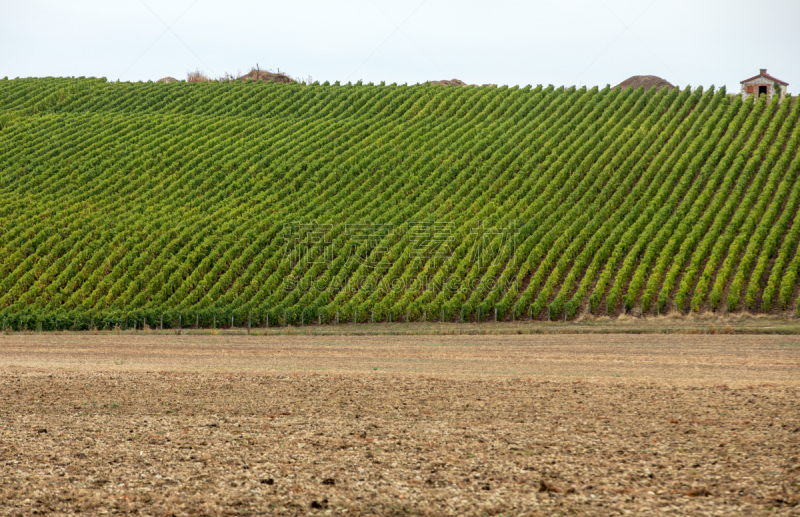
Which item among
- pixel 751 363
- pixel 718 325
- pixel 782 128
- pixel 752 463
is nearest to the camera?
pixel 752 463

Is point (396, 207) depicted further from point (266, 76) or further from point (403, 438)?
point (266, 76)

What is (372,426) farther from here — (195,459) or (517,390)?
(517,390)

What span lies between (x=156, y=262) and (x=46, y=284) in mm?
4719

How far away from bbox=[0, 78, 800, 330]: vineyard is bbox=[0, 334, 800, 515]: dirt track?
1353 centimetres

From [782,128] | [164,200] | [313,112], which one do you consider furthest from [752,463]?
[313,112]

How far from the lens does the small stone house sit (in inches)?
1978

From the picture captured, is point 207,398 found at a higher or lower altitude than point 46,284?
lower

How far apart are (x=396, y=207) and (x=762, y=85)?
31.2 metres

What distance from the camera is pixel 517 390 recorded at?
11.1 meters

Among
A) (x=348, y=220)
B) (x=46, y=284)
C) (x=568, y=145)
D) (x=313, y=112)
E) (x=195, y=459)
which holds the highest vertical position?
(x=313, y=112)

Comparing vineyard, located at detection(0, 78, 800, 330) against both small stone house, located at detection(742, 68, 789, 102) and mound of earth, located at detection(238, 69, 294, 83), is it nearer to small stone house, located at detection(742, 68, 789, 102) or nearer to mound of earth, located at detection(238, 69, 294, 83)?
small stone house, located at detection(742, 68, 789, 102)

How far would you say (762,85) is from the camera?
50688 millimetres

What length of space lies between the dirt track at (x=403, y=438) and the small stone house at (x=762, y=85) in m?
41.6

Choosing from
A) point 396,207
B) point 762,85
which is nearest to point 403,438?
point 396,207
